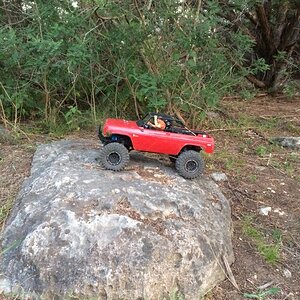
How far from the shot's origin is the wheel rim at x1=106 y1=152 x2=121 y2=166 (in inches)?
120

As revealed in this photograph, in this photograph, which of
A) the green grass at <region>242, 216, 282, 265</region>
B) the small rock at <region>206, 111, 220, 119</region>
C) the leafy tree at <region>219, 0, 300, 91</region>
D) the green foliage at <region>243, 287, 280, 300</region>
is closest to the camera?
the green foliage at <region>243, 287, 280, 300</region>

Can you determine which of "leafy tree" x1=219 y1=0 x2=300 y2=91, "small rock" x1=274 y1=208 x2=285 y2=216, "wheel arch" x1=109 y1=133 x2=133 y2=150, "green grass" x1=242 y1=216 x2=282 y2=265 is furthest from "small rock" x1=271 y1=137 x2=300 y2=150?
"leafy tree" x1=219 y1=0 x2=300 y2=91

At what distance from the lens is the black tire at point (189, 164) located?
310 cm

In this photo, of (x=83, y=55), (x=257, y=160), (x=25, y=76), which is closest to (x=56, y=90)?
(x=25, y=76)

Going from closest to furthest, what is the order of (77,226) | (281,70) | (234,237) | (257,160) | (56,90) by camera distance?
1. (77,226)
2. (234,237)
3. (257,160)
4. (56,90)
5. (281,70)

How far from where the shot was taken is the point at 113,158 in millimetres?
3057

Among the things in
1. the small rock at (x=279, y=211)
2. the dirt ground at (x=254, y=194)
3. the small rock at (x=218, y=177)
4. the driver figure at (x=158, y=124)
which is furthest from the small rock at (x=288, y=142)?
the driver figure at (x=158, y=124)

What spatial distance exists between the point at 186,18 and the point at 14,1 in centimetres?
186

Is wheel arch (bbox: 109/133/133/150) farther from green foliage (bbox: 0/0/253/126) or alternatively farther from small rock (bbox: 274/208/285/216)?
small rock (bbox: 274/208/285/216)

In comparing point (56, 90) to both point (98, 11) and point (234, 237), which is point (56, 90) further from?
point (234, 237)

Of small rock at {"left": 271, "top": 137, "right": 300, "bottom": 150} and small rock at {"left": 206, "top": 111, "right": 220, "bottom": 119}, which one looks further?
small rock at {"left": 206, "top": 111, "right": 220, "bottom": 119}

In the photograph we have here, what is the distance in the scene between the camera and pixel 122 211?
2.63 meters

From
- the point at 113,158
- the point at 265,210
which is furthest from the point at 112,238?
the point at 265,210

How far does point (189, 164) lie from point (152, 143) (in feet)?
1.04
